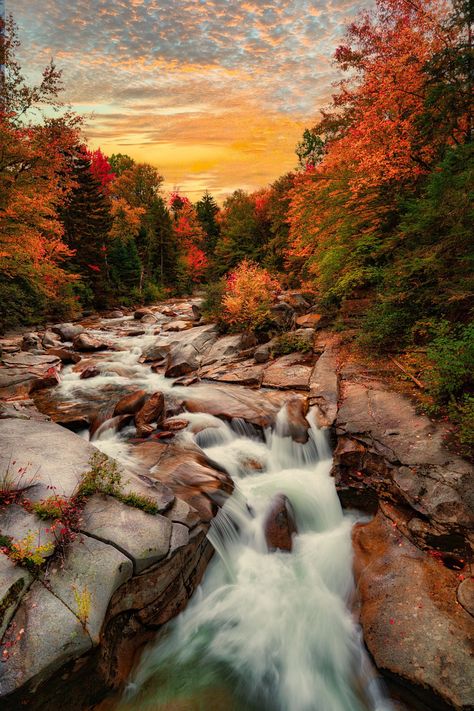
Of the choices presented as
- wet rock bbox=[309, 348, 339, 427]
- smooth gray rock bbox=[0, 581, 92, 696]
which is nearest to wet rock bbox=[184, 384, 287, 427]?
wet rock bbox=[309, 348, 339, 427]

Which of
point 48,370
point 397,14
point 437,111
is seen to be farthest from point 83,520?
point 397,14

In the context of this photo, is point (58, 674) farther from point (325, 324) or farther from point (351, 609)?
point (325, 324)

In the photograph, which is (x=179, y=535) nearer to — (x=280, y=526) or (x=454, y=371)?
(x=280, y=526)

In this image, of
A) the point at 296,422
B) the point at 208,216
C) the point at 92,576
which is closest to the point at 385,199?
the point at 296,422

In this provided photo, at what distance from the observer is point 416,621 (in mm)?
3896

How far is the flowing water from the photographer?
4051 millimetres

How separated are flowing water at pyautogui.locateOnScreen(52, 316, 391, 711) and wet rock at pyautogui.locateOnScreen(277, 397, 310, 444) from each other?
2.07 feet

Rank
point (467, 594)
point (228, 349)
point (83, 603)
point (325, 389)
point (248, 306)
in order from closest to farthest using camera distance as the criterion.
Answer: point (83, 603)
point (467, 594)
point (325, 389)
point (228, 349)
point (248, 306)

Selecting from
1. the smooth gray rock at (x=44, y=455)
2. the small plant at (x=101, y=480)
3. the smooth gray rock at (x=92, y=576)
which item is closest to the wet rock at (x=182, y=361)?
the smooth gray rock at (x=44, y=455)

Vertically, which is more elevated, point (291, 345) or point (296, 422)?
point (291, 345)

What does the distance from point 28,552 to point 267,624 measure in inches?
Result: 131

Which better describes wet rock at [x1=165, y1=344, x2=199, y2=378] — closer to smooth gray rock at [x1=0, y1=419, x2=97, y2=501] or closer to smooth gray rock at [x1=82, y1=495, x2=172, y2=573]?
smooth gray rock at [x1=0, y1=419, x2=97, y2=501]

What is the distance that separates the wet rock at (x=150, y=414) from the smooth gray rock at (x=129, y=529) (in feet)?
12.1

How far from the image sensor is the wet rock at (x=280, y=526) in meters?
5.92
